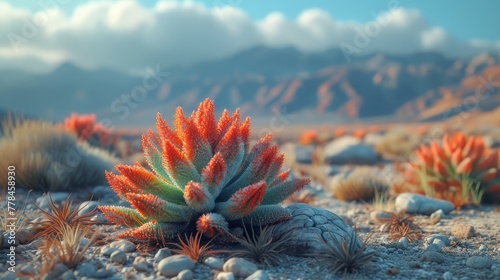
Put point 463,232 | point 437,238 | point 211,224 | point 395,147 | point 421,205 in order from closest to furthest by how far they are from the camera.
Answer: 1. point 211,224
2. point 437,238
3. point 463,232
4. point 421,205
5. point 395,147

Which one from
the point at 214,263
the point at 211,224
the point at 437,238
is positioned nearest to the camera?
the point at 214,263

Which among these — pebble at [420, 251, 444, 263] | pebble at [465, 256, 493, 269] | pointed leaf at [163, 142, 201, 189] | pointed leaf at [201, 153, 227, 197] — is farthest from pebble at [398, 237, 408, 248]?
pointed leaf at [163, 142, 201, 189]

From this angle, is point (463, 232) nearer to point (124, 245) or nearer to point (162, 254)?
point (162, 254)

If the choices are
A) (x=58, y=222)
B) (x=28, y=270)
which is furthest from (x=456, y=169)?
(x=28, y=270)

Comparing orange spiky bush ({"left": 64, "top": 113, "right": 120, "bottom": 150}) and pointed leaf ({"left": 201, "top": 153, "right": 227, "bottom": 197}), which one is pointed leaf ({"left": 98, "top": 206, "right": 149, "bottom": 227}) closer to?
pointed leaf ({"left": 201, "top": 153, "right": 227, "bottom": 197})

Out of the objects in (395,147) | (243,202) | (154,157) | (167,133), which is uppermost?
(167,133)

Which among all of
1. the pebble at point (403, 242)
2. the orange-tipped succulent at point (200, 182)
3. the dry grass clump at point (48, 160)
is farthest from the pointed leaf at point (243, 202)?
the dry grass clump at point (48, 160)

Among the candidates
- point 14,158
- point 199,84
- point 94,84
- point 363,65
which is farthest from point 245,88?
point 14,158

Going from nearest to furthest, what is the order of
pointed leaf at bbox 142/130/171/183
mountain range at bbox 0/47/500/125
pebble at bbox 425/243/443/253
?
pointed leaf at bbox 142/130/171/183, pebble at bbox 425/243/443/253, mountain range at bbox 0/47/500/125
